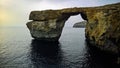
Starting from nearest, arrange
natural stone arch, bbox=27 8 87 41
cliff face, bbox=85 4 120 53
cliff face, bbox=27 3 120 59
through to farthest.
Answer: cliff face, bbox=85 4 120 53, cliff face, bbox=27 3 120 59, natural stone arch, bbox=27 8 87 41

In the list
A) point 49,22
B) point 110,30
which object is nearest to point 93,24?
point 110,30

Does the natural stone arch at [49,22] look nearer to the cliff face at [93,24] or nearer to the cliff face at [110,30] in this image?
the cliff face at [93,24]

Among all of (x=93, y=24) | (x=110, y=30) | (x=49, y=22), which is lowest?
(x=49, y=22)

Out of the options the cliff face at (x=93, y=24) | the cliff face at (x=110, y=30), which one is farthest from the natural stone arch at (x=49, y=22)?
the cliff face at (x=110, y=30)

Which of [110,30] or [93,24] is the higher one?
[110,30]

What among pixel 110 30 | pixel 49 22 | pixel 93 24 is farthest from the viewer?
pixel 49 22

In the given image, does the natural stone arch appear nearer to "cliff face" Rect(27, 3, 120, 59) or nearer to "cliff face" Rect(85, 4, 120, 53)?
"cliff face" Rect(27, 3, 120, 59)

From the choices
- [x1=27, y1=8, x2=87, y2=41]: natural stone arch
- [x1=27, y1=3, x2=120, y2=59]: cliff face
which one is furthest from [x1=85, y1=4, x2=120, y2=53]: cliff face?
[x1=27, y1=8, x2=87, y2=41]: natural stone arch

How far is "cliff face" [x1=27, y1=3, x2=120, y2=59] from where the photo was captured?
120 feet

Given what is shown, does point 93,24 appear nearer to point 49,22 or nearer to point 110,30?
point 110,30

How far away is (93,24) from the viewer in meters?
45.9

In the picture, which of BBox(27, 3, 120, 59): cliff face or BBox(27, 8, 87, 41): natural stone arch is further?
BBox(27, 8, 87, 41): natural stone arch

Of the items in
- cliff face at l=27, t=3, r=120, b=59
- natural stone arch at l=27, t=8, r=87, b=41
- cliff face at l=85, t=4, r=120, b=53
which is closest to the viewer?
cliff face at l=85, t=4, r=120, b=53

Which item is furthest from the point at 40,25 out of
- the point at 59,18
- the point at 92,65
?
the point at 92,65
